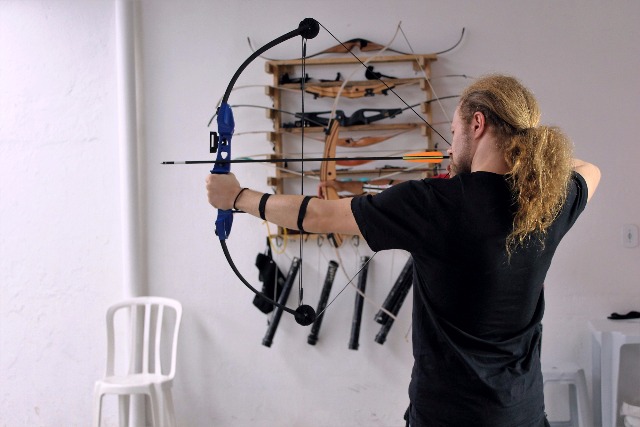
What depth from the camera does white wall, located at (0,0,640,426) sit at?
2.67 m

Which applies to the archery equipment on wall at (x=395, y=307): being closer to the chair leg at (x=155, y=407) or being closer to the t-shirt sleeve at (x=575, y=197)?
the chair leg at (x=155, y=407)

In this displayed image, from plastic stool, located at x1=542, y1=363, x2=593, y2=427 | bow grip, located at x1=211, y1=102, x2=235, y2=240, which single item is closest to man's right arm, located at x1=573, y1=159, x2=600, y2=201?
bow grip, located at x1=211, y1=102, x2=235, y2=240

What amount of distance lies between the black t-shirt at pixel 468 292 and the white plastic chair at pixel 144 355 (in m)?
1.49

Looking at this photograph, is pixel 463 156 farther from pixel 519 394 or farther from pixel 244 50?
pixel 244 50

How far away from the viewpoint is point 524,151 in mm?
1173

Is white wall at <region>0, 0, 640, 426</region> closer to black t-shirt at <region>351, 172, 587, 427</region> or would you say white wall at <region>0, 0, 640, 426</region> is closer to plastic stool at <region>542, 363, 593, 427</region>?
plastic stool at <region>542, 363, 593, 427</region>

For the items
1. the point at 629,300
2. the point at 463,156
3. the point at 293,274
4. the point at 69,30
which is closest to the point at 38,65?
the point at 69,30

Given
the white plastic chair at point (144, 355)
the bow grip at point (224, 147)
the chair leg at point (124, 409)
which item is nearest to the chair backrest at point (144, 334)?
the white plastic chair at point (144, 355)

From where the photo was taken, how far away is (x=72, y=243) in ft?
9.48

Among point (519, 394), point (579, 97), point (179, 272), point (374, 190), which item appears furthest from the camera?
point (179, 272)

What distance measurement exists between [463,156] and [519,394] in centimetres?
46

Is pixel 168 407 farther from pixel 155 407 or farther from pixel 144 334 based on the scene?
pixel 144 334

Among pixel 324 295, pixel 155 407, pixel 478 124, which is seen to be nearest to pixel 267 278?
pixel 324 295

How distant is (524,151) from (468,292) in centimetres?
27
